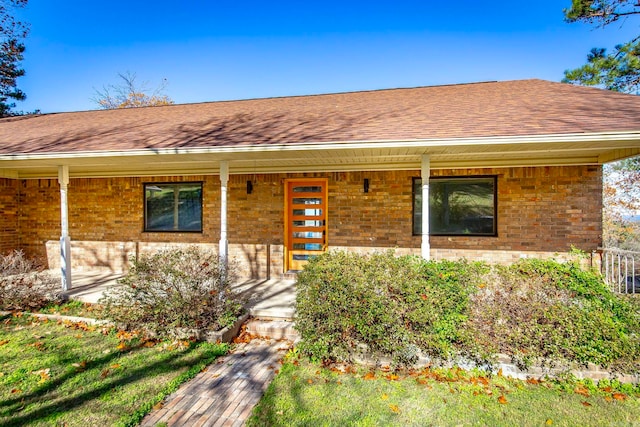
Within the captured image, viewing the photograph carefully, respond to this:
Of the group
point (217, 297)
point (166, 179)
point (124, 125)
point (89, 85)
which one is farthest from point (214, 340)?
point (89, 85)

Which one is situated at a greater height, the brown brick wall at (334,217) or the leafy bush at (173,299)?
the brown brick wall at (334,217)

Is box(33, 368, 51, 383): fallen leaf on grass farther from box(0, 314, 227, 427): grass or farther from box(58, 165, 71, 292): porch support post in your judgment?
box(58, 165, 71, 292): porch support post

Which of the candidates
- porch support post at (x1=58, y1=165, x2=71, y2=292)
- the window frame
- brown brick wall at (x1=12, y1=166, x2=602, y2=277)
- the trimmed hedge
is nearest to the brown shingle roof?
porch support post at (x1=58, y1=165, x2=71, y2=292)

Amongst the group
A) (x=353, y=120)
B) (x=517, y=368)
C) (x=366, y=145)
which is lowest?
(x=517, y=368)

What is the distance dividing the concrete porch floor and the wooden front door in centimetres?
68

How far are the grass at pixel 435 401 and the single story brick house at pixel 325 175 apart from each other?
2218mm

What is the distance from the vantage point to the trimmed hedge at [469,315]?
11.5ft

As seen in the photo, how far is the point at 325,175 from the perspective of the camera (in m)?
7.58

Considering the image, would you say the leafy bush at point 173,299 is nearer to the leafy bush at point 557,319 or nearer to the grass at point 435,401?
the grass at point 435,401

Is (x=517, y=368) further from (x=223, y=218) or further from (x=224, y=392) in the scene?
(x=223, y=218)

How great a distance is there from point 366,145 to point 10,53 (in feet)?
60.9

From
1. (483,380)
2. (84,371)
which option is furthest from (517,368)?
(84,371)

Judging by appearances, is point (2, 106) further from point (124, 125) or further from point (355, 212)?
point (355, 212)

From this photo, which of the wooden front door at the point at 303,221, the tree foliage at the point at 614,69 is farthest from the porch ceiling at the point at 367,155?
the tree foliage at the point at 614,69
